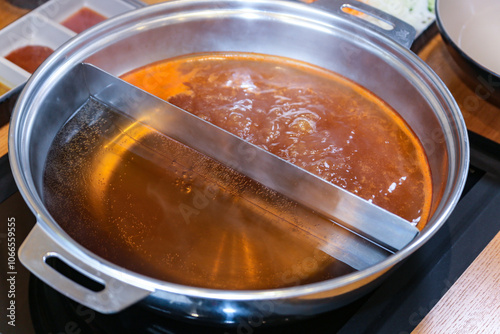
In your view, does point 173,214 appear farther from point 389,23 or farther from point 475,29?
point 475,29

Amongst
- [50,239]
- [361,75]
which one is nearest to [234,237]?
[50,239]

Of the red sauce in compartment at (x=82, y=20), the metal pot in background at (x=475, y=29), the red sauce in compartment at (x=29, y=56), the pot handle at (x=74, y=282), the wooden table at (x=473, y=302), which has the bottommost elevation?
the red sauce in compartment at (x=29, y=56)

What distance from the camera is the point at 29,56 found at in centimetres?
173

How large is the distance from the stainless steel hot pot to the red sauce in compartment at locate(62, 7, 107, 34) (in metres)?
0.50

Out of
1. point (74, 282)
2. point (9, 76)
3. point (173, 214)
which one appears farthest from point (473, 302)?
point (9, 76)

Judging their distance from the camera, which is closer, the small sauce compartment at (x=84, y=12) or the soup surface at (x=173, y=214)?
the soup surface at (x=173, y=214)

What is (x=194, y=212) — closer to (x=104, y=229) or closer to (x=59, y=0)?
(x=104, y=229)

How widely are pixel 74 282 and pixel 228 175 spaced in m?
0.53

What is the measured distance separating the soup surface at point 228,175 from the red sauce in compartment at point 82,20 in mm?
509

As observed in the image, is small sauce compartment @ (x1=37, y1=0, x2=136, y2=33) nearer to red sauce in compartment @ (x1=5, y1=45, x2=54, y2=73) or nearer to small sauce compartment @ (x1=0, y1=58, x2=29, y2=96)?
red sauce in compartment @ (x1=5, y1=45, x2=54, y2=73)

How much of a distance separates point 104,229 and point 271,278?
42 cm

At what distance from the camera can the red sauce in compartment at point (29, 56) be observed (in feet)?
5.58

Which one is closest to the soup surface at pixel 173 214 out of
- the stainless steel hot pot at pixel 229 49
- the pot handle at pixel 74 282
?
the stainless steel hot pot at pixel 229 49

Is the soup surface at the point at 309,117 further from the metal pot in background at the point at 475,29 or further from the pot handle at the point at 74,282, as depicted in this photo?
the pot handle at the point at 74,282
